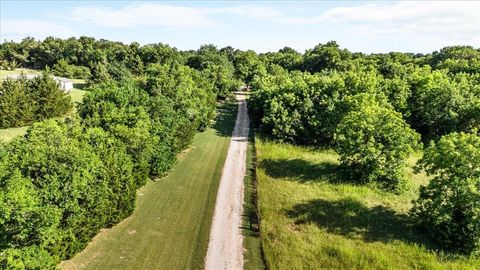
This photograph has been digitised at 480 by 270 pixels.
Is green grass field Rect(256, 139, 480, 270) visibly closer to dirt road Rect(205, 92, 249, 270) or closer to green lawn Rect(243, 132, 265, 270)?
green lawn Rect(243, 132, 265, 270)

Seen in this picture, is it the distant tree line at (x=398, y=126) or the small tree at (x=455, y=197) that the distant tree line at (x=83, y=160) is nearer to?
the distant tree line at (x=398, y=126)

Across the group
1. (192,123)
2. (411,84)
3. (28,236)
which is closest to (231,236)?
(28,236)

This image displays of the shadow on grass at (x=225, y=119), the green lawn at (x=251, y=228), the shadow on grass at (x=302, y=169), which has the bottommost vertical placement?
the green lawn at (x=251, y=228)

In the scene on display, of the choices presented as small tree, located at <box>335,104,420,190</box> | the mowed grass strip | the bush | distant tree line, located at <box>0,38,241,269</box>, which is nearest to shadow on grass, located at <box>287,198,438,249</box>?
small tree, located at <box>335,104,420,190</box>

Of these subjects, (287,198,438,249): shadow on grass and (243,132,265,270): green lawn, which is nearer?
(243,132,265,270): green lawn

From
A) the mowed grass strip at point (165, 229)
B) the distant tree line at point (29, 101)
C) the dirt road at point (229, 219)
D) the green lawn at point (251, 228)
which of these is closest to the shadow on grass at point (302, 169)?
the green lawn at point (251, 228)

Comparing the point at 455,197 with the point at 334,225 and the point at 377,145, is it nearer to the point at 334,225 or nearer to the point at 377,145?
the point at 334,225

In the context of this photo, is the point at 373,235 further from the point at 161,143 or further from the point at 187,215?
the point at 161,143
